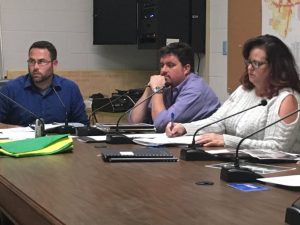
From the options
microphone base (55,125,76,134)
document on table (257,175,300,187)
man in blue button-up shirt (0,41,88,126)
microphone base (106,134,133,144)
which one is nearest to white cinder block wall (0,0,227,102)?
man in blue button-up shirt (0,41,88,126)

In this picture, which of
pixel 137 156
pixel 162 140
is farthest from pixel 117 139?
pixel 137 156

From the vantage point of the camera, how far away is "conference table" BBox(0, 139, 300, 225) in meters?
1.19

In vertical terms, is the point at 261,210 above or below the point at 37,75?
below

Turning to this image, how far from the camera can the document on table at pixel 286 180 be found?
150 cm

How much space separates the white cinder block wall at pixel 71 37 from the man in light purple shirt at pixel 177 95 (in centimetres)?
106

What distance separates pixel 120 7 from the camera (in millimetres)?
5062

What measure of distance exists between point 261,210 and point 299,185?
0.29 metres

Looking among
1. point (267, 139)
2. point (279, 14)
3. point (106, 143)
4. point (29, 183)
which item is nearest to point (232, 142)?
point (267, 139)

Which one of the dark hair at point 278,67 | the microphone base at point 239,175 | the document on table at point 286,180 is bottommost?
the document on table at point 286,180

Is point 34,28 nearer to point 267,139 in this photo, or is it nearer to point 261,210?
point 267,139

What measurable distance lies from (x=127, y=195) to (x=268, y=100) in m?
1.42

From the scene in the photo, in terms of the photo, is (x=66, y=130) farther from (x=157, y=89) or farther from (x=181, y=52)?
(x=181, y=52)

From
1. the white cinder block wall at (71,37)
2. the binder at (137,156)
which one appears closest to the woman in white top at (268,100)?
the binder at (137,156)

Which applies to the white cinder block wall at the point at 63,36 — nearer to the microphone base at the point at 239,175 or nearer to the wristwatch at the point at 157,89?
the wristwatch at the point at 157,89
